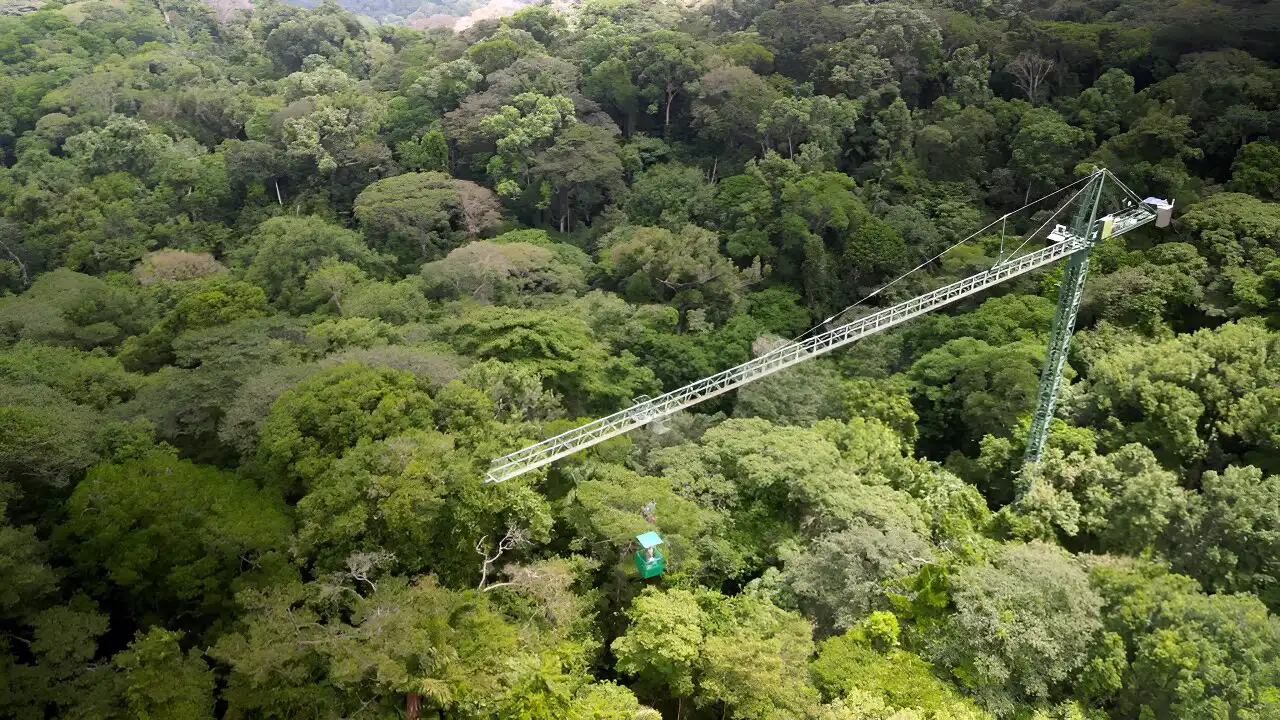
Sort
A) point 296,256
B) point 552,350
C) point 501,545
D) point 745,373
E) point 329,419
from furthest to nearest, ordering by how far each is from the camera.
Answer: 1. point 296,256
2. point 552,350
3. point 745,373
4. point 329,419
5. point 501,545

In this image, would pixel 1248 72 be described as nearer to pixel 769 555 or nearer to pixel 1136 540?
pixel 1136 540

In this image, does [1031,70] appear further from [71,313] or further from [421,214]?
[71,313]

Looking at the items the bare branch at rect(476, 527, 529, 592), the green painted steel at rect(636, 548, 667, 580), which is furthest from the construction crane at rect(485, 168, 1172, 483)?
the green painted steel at rect(636, 548, 667, 580)

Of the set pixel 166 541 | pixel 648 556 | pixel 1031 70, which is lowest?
pixel 648 556

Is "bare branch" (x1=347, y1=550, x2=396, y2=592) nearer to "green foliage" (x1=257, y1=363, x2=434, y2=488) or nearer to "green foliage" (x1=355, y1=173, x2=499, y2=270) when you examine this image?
"green foliage" (x1=257, y1=363, x2=434, y2=488)

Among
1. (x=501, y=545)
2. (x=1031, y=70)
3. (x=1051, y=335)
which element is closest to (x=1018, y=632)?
(x=1051, y=335)

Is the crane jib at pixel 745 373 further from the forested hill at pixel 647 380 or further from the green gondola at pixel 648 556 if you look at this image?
the green gondola at pixel 648 556

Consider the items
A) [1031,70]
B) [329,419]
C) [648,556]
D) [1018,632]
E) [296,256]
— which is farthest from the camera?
[1031,70]

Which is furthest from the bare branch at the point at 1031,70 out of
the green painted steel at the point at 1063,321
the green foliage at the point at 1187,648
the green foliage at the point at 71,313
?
the green foliage at the point at 71,313
